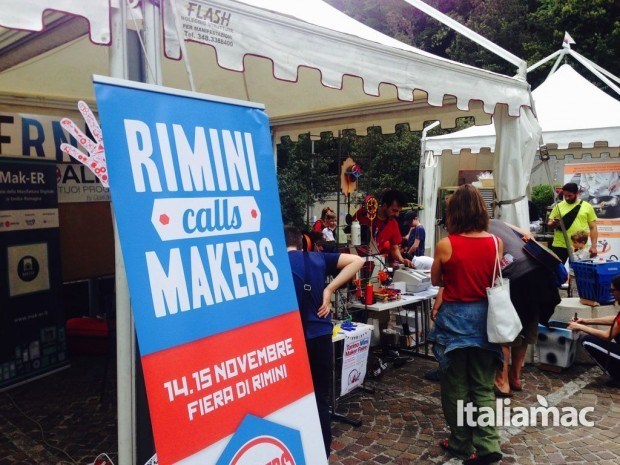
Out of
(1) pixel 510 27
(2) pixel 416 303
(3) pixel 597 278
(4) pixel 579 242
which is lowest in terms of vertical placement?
(2) pixel 416 303

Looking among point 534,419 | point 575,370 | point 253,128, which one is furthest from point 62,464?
point 575,370

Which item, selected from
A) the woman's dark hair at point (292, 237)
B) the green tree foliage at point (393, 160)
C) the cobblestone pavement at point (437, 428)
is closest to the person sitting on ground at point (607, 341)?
the cobblestone pavement at point (437, 428)

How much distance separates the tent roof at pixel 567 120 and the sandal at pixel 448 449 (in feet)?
17.0

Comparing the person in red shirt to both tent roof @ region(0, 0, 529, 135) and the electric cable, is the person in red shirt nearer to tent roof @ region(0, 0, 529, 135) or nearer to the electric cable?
tent roof @ region(0, 0, 529, 135)

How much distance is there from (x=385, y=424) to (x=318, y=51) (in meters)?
2.86

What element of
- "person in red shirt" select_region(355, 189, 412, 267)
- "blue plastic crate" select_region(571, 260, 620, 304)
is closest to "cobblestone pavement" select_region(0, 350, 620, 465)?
"blue plastic crate" select_region(571, 260, 620, 304)

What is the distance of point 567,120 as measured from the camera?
7438 millimetres

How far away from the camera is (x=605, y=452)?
141 inches

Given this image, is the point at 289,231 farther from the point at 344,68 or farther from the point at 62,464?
the point at 62,464

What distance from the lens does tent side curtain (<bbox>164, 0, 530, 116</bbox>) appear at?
8.13 feet

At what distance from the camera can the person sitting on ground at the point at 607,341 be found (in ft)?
15.0

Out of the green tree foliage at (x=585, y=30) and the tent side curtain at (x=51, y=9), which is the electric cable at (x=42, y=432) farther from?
the green tree foliage at (x=585, y=30)

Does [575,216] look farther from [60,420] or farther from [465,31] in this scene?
[60,420]

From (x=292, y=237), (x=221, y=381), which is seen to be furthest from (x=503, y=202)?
(x=221, y=381)
